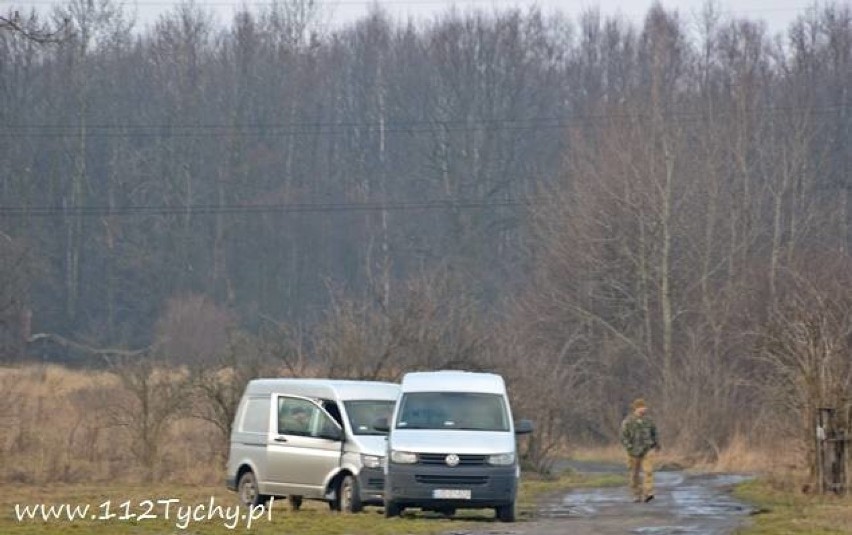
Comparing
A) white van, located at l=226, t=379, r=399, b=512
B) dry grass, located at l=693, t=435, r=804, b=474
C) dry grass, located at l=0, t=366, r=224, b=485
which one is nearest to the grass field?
white van, located at l=226, t=379, r=399, b=512

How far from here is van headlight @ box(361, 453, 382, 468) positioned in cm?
2580

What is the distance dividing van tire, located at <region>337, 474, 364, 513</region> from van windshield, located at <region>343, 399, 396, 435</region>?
0.75 meters

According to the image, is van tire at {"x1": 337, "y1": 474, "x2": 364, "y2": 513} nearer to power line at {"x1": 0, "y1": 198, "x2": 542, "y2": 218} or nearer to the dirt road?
the dirt road

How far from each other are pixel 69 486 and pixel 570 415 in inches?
784

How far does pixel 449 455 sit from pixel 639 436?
690 cm

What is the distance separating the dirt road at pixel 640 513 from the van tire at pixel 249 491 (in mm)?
4355

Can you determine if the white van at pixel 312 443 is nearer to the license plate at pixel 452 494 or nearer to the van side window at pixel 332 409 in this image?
the van side window at pixel 332 409

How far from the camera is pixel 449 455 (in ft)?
79.5

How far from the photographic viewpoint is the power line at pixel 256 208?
259 ft

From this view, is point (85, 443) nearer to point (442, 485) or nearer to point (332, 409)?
point (332, 409)

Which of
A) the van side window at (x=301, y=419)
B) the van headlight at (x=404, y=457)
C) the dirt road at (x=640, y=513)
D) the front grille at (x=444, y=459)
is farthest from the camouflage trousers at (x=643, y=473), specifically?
the van headlight at (x=404, y=457)

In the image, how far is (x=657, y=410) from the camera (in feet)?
182

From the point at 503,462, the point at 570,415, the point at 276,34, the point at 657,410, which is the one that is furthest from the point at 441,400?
the point at 276,34

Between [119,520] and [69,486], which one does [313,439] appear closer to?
[119,520]
